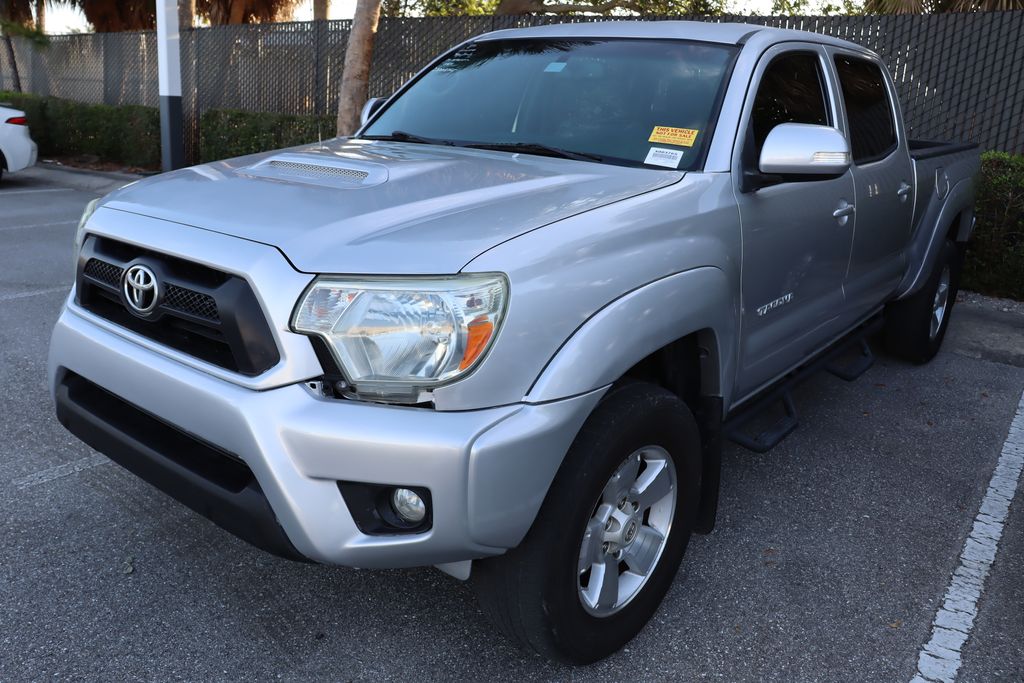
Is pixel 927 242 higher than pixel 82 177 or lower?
higher

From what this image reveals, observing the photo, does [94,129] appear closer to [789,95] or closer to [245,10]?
[245,10]

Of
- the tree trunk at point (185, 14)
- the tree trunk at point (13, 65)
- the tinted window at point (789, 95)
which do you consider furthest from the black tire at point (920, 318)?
the tree trunk at point (13, 65)

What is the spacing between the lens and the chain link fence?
859cm

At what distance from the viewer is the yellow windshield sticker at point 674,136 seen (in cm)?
299

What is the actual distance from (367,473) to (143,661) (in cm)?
101

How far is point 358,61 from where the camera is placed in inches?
404


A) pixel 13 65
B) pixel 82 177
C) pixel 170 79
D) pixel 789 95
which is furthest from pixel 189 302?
pixel 13 65

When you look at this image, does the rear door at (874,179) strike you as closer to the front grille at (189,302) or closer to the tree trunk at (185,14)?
the front grille at (189,302)

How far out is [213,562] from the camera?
2.95m

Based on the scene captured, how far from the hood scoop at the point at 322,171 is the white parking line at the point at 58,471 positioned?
1.53m

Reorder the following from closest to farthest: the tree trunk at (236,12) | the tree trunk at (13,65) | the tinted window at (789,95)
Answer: the tinted window at (789,95), the tree trunk at (13,65), the tree trunk at (236,12)

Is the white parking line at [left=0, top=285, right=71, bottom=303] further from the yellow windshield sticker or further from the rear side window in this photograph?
the rear side window

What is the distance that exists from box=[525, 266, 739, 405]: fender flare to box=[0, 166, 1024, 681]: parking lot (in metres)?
0.75

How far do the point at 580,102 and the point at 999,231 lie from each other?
5.39m
